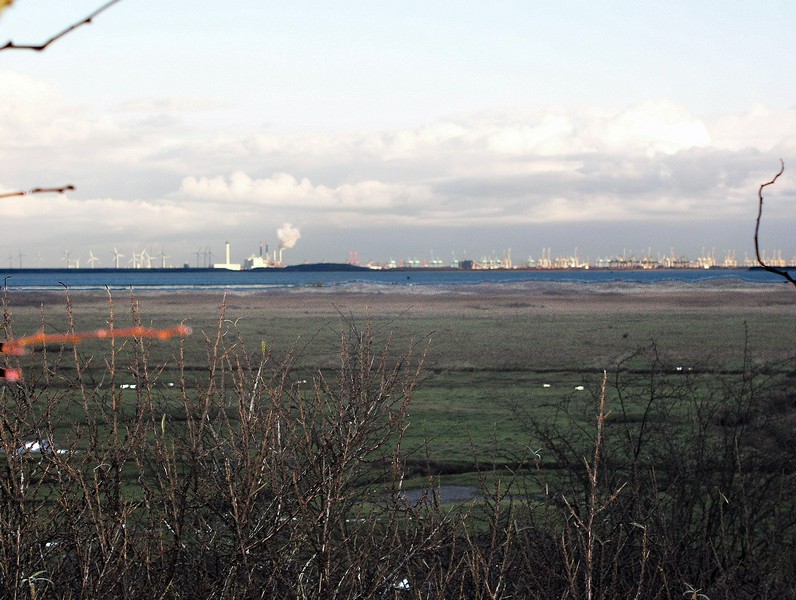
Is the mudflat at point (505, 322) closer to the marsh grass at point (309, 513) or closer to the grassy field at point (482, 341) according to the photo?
the grassy field at point (482, 341)

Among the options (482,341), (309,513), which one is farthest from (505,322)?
(309,513)

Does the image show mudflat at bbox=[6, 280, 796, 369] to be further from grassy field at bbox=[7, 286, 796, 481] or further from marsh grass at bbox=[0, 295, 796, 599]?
marsh grass at bbox=[0, 295, 796, 599]

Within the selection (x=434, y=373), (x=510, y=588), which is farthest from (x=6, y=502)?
(x=434, y=373)

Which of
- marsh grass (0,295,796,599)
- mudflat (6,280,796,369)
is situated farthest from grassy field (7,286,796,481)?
marsh grass (0,295,796,599)

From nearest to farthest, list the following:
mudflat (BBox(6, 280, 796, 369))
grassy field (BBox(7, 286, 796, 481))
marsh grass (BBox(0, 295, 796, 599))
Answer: marsh grass (BBox(0, 295, 796, 599)), grassy field (BBox(7, 286, 796, 481)), mudflat (BBox(6, 280, 796, 369))

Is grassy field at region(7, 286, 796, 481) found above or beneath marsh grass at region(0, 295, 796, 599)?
beneath

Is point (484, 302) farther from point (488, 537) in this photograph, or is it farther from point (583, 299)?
point (488, 537)

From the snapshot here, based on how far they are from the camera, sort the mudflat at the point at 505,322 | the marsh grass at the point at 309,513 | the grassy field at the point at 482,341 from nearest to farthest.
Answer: the marsh grass at the point at 309,513 → the grassy field at the point at 482,341 → the mudflat at the point at 505,322

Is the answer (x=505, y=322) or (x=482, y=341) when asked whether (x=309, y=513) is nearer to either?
(x=482, y=341)

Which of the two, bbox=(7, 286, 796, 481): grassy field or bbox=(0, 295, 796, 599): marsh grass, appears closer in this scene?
bbox=(0, 295, 796, 599): marsh grass

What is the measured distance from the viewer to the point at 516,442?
22297 millimetres

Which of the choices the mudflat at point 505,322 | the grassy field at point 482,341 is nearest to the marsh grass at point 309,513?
the grassy field at point 482,341

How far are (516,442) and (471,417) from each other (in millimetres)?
4023

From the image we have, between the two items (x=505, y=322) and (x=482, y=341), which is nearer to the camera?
(x=482, y=341)
